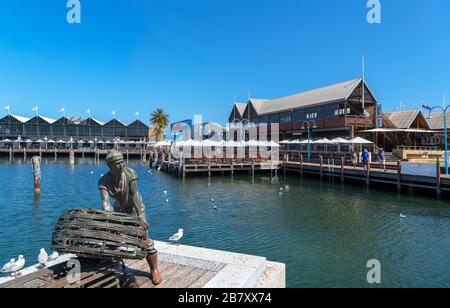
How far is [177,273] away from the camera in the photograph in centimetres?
643

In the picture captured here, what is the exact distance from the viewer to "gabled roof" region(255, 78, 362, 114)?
44938 mm

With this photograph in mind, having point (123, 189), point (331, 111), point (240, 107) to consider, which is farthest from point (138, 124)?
point (123, 189)

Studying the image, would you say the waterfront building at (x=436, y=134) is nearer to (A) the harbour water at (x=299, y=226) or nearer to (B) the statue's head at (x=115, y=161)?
(A) the harbour water at (x=299, y=226)

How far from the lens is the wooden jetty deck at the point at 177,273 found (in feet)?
18.0

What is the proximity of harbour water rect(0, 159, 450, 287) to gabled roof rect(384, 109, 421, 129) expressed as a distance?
22877 millimetres

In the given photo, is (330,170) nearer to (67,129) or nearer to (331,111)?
(331,111)

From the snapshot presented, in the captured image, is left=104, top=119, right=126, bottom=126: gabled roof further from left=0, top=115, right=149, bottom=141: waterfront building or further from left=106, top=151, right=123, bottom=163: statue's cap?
left=106, top=151, right=123, bottom=163: statue's cap

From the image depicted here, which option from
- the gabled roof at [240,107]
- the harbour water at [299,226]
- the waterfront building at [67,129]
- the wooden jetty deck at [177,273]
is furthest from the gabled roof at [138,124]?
the wooden jetty deck at [177,273]

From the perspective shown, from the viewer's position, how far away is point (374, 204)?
22.1 m

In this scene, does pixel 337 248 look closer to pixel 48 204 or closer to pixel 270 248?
pixel 270 248

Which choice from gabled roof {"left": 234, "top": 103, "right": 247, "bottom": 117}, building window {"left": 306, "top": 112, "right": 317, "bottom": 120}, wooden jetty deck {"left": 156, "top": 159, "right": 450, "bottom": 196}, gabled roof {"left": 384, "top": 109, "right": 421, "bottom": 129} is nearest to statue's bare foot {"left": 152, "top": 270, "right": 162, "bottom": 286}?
wooden jetty deck {"left": 156, "top": 159, "right": 450, "bottom": 196}

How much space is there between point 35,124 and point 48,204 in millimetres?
82530

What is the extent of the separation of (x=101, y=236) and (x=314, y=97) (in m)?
49.7
